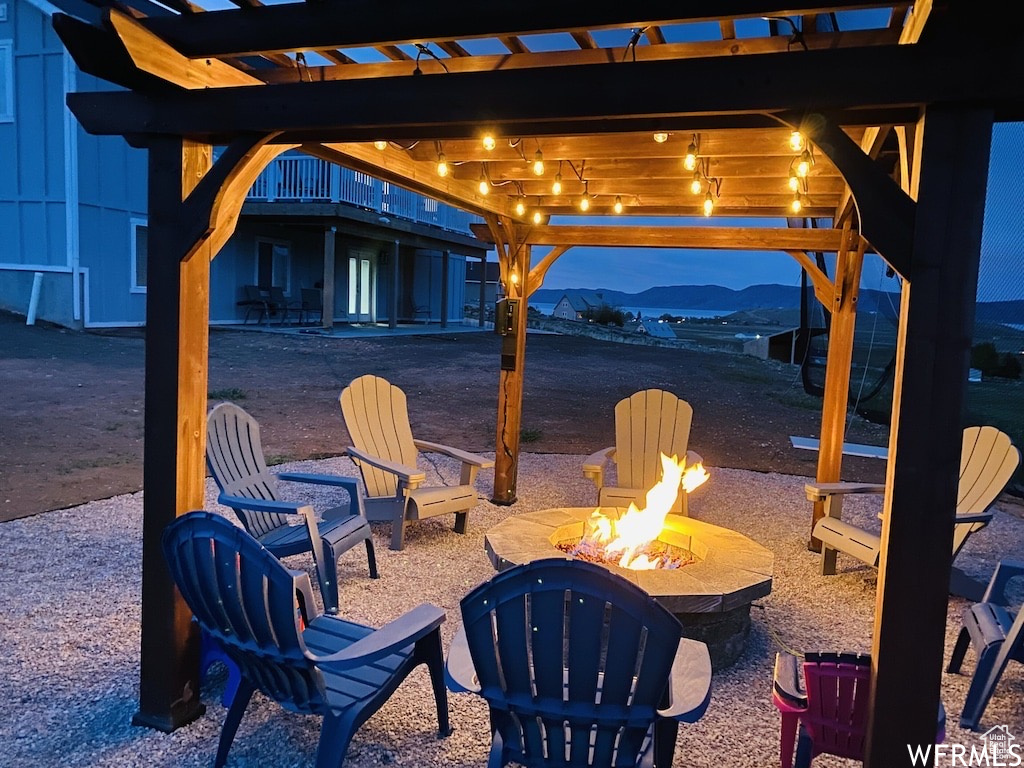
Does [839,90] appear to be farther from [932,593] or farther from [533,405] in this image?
[533,405]

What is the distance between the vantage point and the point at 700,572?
3.12 meters

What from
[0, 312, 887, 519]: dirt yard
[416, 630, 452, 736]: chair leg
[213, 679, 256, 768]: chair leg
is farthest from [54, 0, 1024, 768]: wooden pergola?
[0, 312, 887, 519]: dirt yard

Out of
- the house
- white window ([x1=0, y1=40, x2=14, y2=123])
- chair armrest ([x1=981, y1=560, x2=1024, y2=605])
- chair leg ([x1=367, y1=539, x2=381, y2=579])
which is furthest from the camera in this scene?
white window ([x1=0, y1=40, x2=14, y2=123])

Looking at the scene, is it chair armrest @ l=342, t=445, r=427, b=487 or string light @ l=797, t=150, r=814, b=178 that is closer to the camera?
string light @ l=797, t=150, r=814, b=178

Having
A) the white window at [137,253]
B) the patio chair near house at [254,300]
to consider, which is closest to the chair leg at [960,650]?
the white window at [137,253]

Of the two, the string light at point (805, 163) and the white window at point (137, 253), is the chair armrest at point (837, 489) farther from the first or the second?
the white window at point (137, 253)

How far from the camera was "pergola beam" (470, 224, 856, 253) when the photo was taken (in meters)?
4.86

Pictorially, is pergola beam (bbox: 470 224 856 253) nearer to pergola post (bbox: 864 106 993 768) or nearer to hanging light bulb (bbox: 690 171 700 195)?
hanging light bulb (bbox: 690 171 700 195)

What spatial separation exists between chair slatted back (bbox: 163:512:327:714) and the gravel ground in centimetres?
42

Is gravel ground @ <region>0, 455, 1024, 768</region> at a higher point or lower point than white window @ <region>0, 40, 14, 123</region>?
lower

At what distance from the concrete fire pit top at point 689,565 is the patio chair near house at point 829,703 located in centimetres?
65

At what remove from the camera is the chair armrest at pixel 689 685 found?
189 cm

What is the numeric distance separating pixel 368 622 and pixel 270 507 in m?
0.70

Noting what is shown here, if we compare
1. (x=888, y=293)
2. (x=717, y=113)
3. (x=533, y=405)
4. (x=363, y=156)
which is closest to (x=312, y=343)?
(x=533, y=405)
